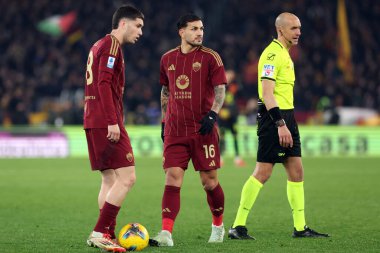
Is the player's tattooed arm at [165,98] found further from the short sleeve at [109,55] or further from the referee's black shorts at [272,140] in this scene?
the short sleeve at [109,55]

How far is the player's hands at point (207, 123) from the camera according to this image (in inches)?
316

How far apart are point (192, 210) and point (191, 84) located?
3442 mm

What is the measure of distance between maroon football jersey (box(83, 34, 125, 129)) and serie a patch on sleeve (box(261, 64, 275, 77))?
1467 millimetres

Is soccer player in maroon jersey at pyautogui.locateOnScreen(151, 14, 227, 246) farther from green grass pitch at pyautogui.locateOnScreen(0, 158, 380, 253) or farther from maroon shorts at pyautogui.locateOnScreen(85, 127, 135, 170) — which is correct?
maroon shorts at pyautogui.locateOnScreen(85, 127, 135, 170)

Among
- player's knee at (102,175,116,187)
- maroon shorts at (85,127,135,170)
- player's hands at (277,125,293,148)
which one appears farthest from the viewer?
player's hands at (277,125,293,148)

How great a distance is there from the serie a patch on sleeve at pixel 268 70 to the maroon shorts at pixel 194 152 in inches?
29.4

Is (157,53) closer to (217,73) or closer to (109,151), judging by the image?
(217,73)

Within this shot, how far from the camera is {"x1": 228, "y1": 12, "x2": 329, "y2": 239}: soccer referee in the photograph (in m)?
8.51

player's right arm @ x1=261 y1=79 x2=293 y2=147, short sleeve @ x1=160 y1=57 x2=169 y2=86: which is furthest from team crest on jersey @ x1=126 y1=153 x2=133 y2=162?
player's right arm @ x1=261 y1=79 x2=293 y2=147

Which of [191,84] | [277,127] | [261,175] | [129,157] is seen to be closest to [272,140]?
[277,127]

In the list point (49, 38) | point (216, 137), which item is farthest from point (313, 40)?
point (216, 137)

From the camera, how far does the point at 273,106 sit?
27.4ft

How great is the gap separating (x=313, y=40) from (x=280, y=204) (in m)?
22.0

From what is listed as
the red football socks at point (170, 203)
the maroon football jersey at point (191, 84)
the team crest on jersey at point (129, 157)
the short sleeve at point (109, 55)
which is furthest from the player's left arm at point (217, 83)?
the short sleeve at point (109, 55)
